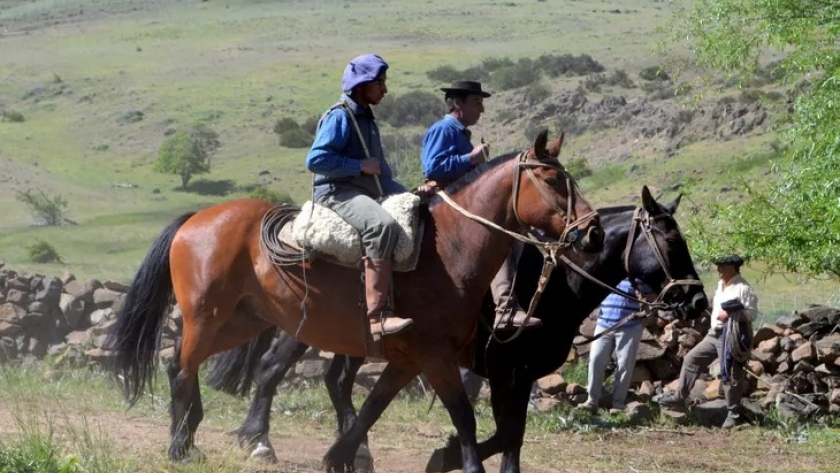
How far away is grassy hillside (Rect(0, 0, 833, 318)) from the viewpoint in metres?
36.9

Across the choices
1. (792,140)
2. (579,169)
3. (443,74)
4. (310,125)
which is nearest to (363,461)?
(792,140)

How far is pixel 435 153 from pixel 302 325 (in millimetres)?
1463

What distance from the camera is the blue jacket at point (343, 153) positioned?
789 centimetres

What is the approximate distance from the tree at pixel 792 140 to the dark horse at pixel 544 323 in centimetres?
253

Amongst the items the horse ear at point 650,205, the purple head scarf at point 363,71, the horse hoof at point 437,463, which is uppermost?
the purple head scarf at point 363,71

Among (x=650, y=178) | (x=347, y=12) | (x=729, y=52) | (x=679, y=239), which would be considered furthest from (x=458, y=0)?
(x=679, y=239)

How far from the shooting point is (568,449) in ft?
35.4

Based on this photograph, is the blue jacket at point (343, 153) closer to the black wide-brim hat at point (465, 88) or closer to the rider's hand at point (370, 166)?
the rider's hand at point (370, 166)

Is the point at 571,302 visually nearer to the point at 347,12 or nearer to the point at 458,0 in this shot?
the point at 347,12

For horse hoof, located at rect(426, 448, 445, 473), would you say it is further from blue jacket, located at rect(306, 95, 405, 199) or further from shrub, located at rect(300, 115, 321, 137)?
shrub, located at rect(300, 115, 321, 137)

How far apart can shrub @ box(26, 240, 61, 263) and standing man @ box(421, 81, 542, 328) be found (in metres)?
22.3

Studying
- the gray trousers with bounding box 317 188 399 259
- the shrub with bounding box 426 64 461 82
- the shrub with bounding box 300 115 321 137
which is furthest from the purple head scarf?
the shrub with bounding box 426 64 461 82

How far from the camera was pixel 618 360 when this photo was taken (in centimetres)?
1273

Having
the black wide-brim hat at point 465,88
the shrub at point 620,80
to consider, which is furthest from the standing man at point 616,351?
the shrub at point 620,80
